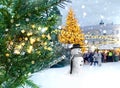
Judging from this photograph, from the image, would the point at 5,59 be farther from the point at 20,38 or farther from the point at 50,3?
the point at 50,3

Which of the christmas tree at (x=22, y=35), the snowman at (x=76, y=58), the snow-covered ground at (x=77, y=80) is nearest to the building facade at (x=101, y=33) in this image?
the snow-covered ground at (x=77, y=80)

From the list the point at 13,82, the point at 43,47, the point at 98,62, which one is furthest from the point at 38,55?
the point at 98,62

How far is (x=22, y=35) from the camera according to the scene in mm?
3324

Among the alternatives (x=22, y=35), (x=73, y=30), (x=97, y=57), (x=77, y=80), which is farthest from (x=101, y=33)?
(x=22, y=35)

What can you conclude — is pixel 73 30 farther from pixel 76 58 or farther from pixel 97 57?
pixel 76 58

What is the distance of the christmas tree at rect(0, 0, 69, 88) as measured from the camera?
3258 mm

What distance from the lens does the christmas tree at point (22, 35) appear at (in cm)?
326

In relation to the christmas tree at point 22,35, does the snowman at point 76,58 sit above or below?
below

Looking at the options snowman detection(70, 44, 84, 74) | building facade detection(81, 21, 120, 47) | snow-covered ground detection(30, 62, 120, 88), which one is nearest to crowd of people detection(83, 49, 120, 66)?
snow-covered ground detection(30, 62, 120, 88)

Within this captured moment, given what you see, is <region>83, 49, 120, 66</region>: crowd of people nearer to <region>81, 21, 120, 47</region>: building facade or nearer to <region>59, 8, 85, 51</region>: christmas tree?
<region>59, 8, 85, 51</region>: christmas tree

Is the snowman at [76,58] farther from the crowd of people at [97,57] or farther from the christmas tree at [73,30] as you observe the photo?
the christmas tree at [73,30]

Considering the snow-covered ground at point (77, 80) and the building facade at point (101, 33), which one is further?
the building facade at point (101, 33)

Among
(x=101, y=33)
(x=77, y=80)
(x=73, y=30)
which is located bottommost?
(x=77, y=80)

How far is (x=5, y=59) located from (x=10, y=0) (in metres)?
0.46
